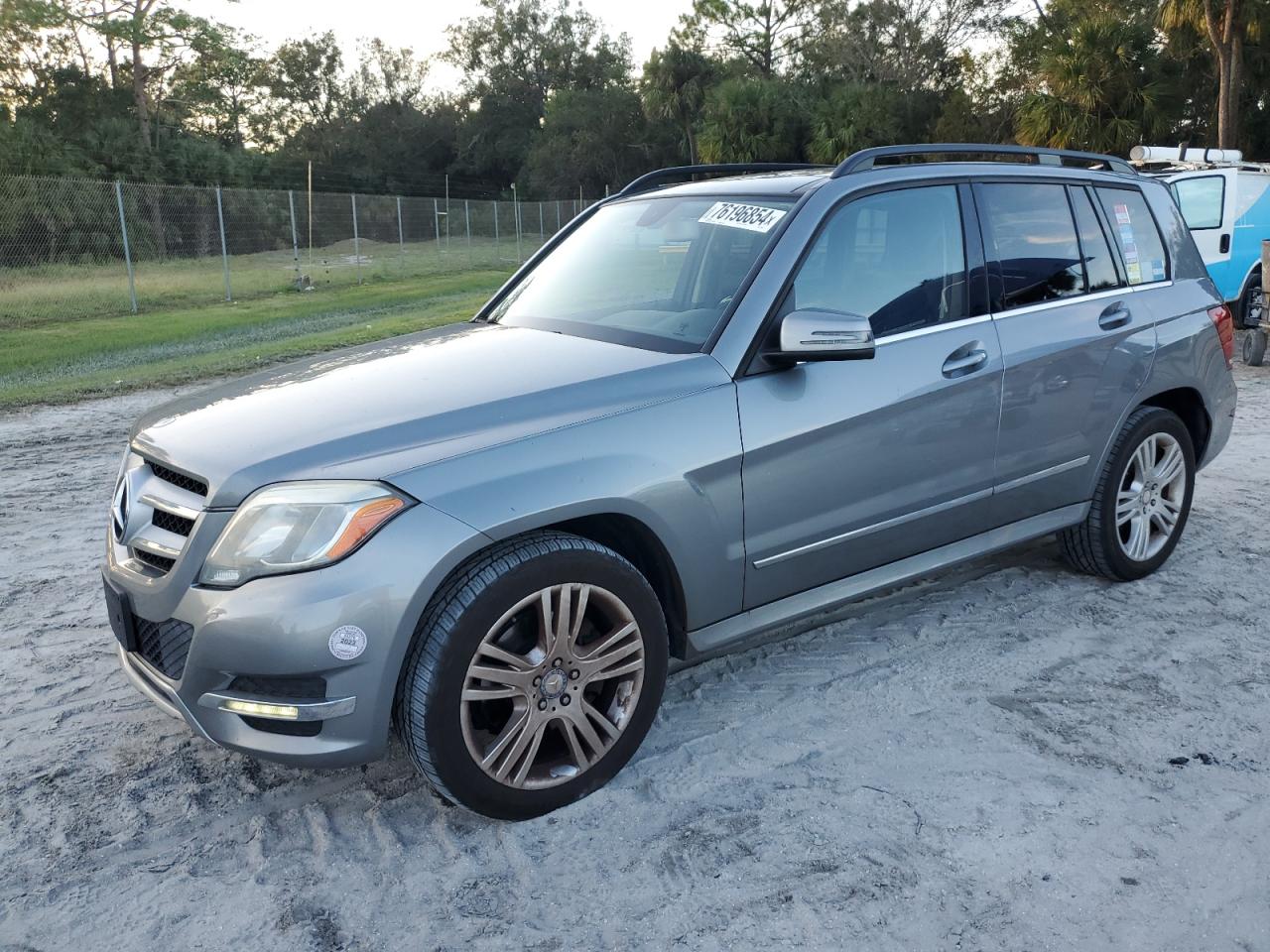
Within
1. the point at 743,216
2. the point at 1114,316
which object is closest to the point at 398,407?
the point at 743,216

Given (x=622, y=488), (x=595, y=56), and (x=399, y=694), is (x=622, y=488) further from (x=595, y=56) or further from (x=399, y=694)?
(x=595, y=56)

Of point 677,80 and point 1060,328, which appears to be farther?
point 677,80

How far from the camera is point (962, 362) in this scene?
382cm

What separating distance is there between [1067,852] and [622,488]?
4.96 feet

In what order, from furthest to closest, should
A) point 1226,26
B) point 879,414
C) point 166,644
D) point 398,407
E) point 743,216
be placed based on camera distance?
point 1226,26 → point 743,216 → point 879,414 → point 398,407 → point 166,644

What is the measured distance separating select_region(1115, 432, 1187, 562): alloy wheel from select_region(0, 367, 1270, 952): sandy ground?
18.5 inches

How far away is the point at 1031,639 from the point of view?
418 centimetres

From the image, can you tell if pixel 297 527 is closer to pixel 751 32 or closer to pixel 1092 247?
pixel 1092 247

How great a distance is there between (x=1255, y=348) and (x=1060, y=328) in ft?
27.9

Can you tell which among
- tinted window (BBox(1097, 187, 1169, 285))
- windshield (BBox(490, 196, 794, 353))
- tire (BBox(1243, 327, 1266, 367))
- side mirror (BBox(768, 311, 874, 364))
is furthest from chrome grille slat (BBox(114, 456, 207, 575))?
tire (BBox(1243, 327, 1266, 367))

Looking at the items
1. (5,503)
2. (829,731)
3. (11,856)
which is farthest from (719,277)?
(5,503)

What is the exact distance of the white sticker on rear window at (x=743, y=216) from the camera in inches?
143

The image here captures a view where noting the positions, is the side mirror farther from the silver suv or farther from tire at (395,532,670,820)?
tire at (395,532,670,820)

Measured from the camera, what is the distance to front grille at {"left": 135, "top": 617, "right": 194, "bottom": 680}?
2799 mm
